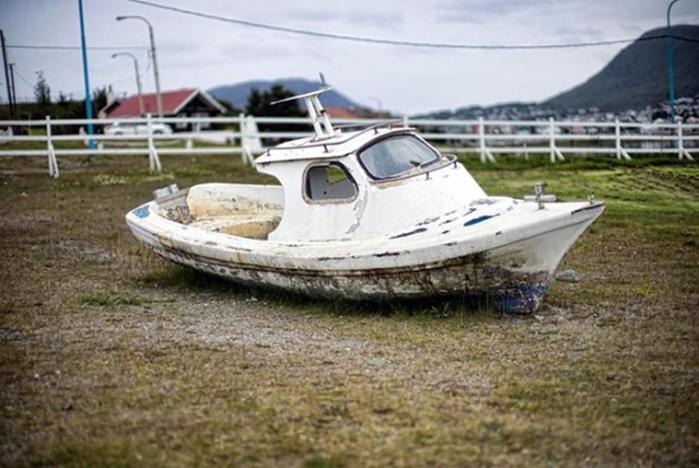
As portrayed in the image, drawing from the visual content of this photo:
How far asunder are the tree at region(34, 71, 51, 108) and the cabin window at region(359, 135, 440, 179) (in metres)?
22.2

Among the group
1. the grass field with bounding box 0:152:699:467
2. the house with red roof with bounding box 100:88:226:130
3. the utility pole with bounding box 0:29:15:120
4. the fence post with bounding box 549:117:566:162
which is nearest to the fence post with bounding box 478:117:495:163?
the fence post with bounding box 549:117:566:162

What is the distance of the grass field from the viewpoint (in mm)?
5613

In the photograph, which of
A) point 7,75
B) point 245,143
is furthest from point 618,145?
point 7,75

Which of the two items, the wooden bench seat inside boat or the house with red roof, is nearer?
the wooden bench seat inside boat

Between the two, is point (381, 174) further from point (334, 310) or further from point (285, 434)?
point (285, 434)

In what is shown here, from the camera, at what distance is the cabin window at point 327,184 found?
1041cm

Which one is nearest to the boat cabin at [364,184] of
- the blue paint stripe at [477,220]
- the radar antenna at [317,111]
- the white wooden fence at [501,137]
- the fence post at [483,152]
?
the radar antenna at [317,111]

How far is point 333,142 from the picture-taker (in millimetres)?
10211

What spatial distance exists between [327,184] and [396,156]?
0.98m

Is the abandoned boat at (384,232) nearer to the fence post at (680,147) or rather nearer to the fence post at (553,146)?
the fence post at (680,147)

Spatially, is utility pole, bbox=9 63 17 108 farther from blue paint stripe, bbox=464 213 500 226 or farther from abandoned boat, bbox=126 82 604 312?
blue paint stripe, bbox=464 213 500 226

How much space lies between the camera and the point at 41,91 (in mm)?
29719

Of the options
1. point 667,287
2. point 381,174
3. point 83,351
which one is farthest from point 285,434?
point 667,287

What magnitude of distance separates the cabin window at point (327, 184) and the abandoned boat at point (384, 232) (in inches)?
0.5
